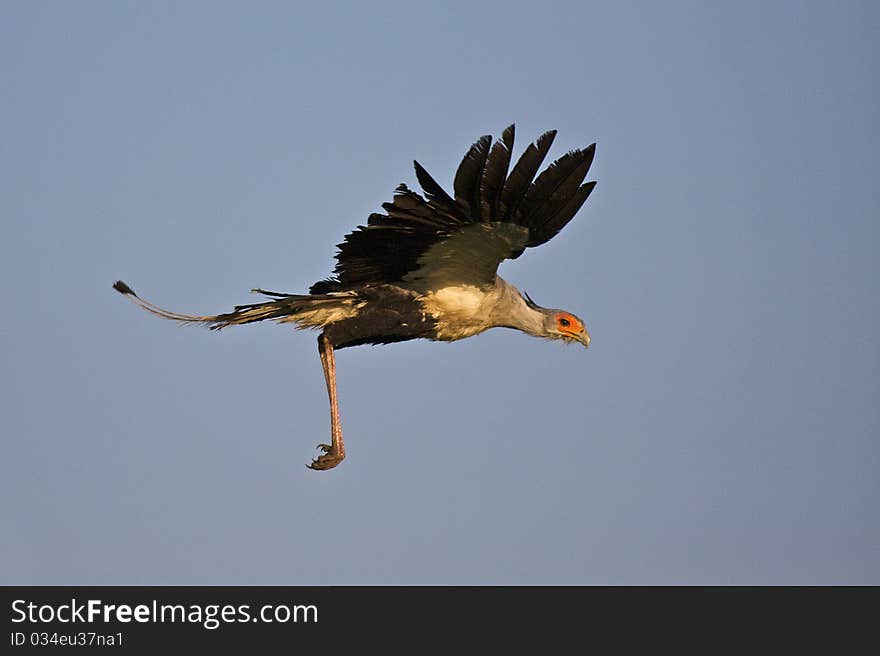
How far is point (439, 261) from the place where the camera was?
1390cm

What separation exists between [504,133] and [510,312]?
3576 millimetres

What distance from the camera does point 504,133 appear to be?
1185cm

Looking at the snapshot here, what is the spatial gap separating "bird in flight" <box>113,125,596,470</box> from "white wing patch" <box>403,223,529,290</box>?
10 millimetres

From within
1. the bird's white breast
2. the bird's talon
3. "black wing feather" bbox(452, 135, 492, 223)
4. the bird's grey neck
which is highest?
the bird's grey neck

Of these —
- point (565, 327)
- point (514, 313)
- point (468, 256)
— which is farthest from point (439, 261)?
point (565, 327)

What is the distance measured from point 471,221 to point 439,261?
0.99 meters

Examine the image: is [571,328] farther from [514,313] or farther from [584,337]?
[514,313]

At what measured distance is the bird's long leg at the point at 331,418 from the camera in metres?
13.5

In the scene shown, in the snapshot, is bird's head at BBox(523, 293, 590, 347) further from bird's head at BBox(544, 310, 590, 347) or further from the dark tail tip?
the dark tail tip

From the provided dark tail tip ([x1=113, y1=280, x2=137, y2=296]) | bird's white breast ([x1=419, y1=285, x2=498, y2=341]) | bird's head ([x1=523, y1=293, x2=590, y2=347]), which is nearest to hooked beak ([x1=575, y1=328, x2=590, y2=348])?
bird's head ([x1=523, y1=293, x2=590, y2=347])

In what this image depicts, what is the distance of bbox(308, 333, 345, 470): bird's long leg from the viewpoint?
1354cm

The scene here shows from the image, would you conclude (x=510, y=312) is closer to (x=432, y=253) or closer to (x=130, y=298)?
(x=432, y=253)

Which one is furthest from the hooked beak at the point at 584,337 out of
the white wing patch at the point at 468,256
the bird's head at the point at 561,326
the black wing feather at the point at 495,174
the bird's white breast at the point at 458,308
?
the black wing feather at the point at 495,174

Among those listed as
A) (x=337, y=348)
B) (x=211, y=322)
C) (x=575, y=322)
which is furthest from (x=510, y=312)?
(x=211, y=322)
